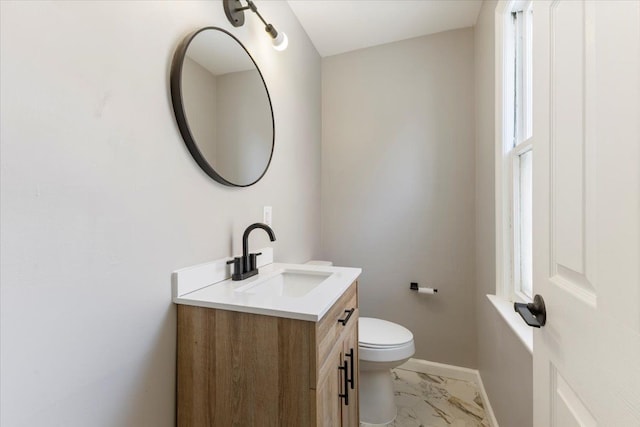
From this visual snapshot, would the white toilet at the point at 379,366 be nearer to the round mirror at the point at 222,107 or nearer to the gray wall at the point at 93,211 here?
the gray wall at the point at 93,211

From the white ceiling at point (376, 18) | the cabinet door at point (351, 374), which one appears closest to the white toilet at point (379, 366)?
the cabinet door at point (351, 374)

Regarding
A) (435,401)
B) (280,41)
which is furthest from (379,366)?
(280,41)

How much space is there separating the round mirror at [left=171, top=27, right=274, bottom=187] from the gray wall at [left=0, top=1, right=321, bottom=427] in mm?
45

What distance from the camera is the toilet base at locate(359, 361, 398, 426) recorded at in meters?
1.52

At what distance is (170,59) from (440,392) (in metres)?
2.32

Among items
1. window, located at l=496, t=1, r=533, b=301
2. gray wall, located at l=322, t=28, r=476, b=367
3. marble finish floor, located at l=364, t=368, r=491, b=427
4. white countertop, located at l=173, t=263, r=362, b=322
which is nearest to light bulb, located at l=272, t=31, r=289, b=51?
gray wall, located at l=322, t=28, r=476, b=367

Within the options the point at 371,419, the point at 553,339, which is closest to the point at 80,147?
the point at 553,339

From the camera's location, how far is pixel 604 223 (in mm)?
441

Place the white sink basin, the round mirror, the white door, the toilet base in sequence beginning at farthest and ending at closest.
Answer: the toilet base, the white sink basin, the round mirror, the white door

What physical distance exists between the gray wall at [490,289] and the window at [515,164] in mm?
97

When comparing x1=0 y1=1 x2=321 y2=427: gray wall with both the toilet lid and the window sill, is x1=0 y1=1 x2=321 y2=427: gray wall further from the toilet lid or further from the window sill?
the window sill

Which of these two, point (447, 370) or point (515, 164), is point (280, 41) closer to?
point (515, 164)

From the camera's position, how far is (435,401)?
Answer: 170 cm

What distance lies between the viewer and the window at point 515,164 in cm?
124
